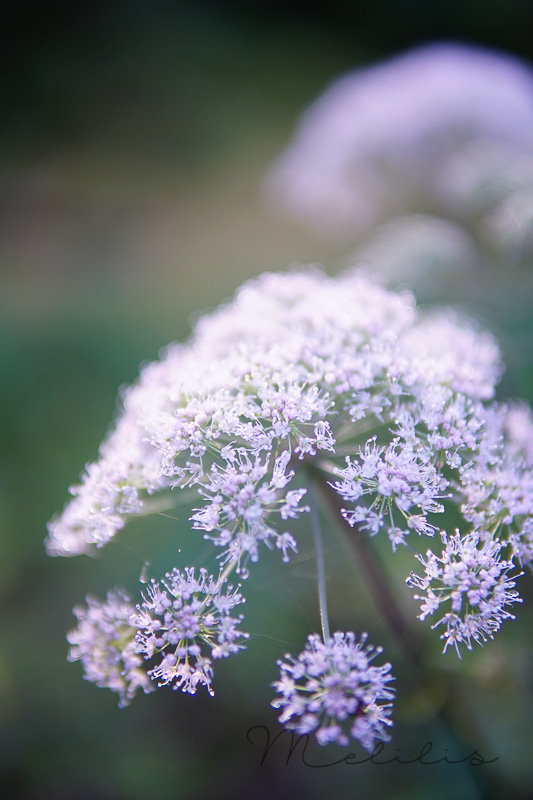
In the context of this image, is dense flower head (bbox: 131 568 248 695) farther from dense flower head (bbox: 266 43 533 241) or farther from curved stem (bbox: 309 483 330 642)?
dense flower head (bbox: 266 43 533 241)

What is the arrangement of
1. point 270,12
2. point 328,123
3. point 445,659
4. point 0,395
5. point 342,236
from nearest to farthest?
point 445,659 → point 0,395 → point 328,123 → point 342,236 → point 270,12

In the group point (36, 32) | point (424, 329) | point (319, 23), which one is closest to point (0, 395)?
point (424, 329)

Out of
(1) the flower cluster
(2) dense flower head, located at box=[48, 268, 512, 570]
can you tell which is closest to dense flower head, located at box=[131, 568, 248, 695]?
(1) the flower cluster

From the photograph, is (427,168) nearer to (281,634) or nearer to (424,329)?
(424,329)

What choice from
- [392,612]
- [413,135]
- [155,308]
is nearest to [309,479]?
[392,612]

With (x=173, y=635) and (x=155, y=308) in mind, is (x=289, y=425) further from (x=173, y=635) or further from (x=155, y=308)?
(x=155, y=308)

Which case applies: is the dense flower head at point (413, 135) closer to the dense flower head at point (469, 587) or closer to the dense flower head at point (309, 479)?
the dense flower head at point (309, 479)
